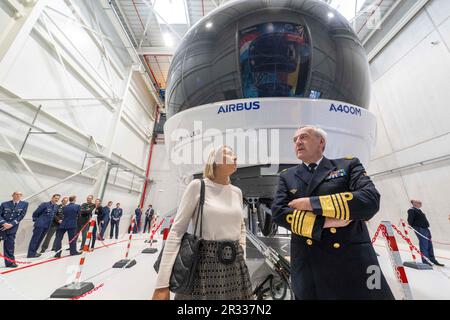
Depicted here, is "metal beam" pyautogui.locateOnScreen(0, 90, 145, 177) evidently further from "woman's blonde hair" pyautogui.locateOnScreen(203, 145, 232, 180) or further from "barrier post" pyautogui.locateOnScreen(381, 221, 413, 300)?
"barrier post" pyautogui.locateOnScreen(381, 221, 413, 300)

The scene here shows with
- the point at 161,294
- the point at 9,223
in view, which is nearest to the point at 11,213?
the point at 9,223

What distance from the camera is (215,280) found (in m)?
0.90

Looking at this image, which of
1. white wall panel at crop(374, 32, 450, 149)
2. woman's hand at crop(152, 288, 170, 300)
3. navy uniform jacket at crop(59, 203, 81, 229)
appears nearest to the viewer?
woman's hand at crop(152, 288, 170, 300)

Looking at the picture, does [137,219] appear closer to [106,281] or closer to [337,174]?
[106,281]

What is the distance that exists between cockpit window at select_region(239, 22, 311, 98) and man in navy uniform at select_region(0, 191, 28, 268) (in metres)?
4.78

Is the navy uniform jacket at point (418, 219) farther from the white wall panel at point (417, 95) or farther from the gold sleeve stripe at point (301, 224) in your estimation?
the gold sleeve stripe at point (301, 224)

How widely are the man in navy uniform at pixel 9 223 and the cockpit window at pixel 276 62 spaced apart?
4.78 meters

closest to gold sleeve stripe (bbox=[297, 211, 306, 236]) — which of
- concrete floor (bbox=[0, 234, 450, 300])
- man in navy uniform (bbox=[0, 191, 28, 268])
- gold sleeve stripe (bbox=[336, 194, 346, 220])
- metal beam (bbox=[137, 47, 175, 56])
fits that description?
gold sleeve stripe (bbox=[336, 194, 346, 220])

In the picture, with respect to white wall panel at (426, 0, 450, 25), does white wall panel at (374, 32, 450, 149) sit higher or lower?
lower

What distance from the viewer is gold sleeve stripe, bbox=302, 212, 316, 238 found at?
770mm

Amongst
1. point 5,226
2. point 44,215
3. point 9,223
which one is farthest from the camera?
point 44,215

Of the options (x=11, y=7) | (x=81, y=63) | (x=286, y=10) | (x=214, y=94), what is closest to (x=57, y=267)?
(x=214, y=94)

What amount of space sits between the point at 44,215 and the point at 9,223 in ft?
2.83

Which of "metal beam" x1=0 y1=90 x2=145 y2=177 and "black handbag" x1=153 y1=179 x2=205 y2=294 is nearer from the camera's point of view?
"black handbag" x1=153 y1=179 x2=205 y2=294
